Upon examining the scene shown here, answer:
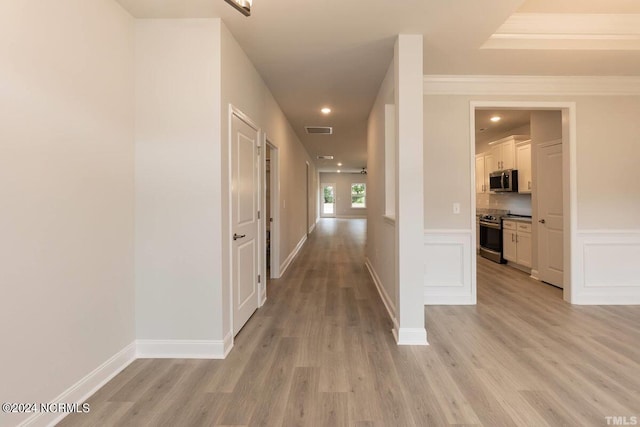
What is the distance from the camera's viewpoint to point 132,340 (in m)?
2.37

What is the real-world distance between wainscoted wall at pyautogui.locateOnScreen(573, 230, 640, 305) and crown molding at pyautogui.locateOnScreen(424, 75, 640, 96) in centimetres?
169

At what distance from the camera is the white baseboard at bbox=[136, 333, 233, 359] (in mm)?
2385

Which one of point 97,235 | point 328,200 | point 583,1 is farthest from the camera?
point 328,200

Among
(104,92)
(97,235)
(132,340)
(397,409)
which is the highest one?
(104,92)

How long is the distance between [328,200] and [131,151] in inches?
602

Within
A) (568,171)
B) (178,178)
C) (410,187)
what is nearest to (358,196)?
(568,171)

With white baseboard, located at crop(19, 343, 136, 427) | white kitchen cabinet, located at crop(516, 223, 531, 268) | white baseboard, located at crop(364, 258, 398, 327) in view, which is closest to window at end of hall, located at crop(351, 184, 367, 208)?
white kitchen cabinet, located at crop(516, 223, 531, 268)

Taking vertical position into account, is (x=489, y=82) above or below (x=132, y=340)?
above

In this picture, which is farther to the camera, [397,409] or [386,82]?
[386,82]

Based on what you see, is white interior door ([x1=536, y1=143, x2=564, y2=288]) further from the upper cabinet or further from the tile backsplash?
the tile backsplash

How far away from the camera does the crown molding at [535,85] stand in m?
3.54

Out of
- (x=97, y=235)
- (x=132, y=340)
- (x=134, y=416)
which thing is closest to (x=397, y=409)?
(x=134, y=416)

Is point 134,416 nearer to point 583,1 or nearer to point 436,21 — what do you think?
point 436,21

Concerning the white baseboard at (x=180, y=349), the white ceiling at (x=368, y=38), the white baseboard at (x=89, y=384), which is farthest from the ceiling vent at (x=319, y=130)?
the white baseboard at (x=89, y=384)
